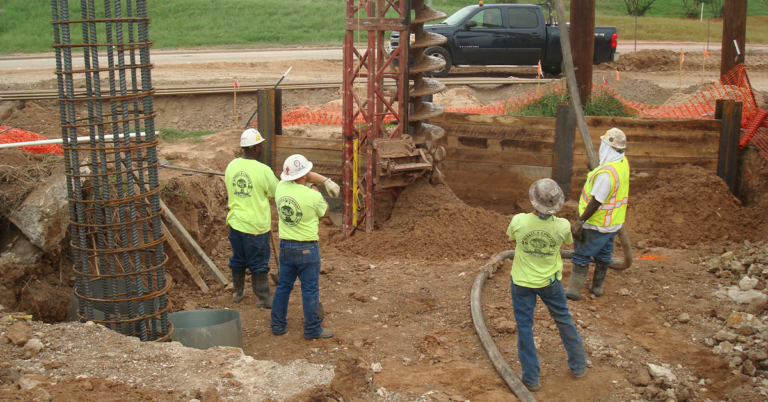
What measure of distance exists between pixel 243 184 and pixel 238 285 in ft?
4.07

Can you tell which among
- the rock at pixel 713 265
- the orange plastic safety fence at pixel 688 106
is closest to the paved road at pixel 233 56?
the orange plastic safety fence at pixel 688 106

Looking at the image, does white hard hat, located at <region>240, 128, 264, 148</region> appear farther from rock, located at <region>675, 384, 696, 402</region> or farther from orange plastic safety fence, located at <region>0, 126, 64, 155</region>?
rock, located at <region>675, 384, 696, 402</region>

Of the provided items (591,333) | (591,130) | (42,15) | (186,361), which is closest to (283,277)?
(186,361)

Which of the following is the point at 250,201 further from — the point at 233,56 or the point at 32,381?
the point at 233,56

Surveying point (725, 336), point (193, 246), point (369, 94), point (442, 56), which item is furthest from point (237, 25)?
point (725, 336)

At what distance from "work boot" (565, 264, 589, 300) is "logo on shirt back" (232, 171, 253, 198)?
3426mm

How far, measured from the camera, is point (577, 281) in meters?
6.73

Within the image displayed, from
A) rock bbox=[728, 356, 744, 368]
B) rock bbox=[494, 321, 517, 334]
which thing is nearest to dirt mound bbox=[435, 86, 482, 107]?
rock bbox=[494, 321, 517, 334]

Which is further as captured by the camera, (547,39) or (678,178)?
(547,39)

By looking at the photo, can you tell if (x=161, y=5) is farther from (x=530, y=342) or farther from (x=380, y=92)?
(x=530, y=342)

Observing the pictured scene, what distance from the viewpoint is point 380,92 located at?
8891 millimetres

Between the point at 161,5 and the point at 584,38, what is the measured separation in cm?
2542

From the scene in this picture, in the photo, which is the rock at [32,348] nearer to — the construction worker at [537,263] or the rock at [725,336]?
the construction worker at [537,263]

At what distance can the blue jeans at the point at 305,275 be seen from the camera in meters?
5.79
